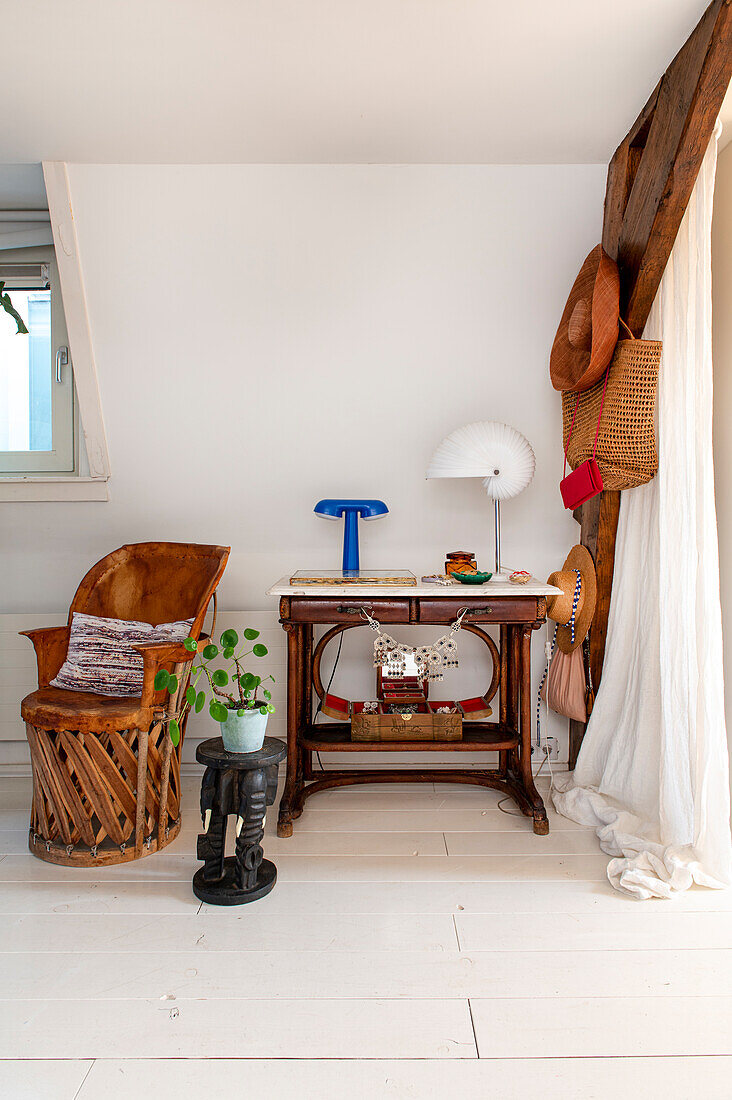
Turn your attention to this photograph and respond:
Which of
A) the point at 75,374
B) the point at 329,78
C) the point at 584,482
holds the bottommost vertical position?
the point at 584,482

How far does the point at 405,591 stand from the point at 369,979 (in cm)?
115

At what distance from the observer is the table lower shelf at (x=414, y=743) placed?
2.64 metres

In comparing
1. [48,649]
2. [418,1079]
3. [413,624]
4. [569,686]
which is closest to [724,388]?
[569,686]

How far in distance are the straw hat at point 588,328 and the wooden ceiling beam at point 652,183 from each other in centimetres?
8

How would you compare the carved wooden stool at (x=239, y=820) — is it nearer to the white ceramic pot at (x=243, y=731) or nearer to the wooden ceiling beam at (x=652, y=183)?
the white ceramic pot at (x=243, y=731)

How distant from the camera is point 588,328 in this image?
256cm

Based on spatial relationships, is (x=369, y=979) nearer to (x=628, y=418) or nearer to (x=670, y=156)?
(x=628, y=418)

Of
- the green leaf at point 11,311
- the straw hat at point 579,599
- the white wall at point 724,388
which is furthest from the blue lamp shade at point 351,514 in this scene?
the green leaf at point 11,311

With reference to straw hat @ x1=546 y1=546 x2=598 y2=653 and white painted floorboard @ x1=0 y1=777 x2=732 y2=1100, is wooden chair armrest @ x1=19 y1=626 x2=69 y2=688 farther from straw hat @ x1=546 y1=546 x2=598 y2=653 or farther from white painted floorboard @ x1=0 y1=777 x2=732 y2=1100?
straw hat @ x1=546 y1=546 x2=598 y2=653

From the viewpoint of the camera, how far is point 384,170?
9.41 feet

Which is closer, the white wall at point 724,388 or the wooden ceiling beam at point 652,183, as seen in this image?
the wooden ceiling beam at point 652,183

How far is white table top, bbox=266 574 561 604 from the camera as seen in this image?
2498mm

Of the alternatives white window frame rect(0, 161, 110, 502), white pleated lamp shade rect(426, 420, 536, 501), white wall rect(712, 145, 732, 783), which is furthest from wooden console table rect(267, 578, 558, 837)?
white window frame rect(0, 161, 110, 502)

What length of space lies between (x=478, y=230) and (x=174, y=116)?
3.83ft
